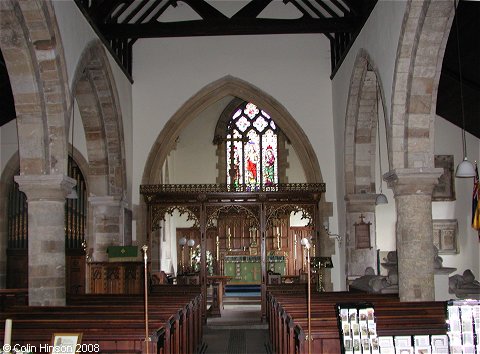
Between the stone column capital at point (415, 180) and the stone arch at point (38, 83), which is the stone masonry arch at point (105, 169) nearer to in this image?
the stone arch at point (38, 83)

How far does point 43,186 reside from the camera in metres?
8.09

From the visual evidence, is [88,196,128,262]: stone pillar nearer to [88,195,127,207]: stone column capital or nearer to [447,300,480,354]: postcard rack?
[88,195,127,207]: stone column capital

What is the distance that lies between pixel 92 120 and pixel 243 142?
8.14 metres

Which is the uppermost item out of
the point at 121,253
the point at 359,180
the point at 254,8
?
the point at 254,8

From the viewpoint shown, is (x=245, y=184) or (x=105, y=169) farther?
(x=245, y=184)

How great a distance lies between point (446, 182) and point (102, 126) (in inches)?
268

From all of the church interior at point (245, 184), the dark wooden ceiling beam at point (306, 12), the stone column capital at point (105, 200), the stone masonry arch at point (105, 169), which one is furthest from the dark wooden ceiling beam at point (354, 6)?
the stone column capital at point (105, 200)

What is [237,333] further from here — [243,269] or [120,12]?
[243,269]

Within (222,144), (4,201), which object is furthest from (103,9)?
(222,144)

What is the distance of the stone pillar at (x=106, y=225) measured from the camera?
11.9 m

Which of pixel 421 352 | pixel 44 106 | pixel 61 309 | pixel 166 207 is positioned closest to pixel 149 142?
pixel 166 207

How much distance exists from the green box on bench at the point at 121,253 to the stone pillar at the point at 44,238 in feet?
10.1

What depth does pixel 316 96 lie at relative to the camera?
1320 centimetres

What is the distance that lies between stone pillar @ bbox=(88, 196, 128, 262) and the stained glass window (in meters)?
7.33
